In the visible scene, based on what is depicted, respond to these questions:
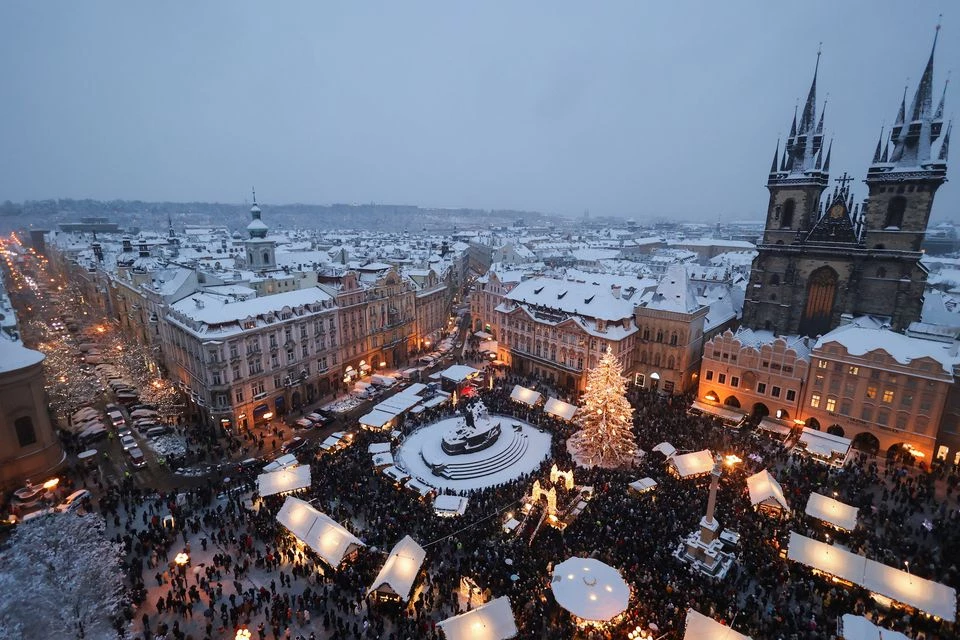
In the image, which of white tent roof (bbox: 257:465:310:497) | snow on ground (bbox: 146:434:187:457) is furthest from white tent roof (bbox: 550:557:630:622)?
snow on ground (bbox: 146:434:187:457)

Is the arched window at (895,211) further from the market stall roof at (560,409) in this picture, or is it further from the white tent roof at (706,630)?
the white tent roof at (706,630)

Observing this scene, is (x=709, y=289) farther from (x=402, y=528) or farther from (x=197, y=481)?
(x=197, y=481)

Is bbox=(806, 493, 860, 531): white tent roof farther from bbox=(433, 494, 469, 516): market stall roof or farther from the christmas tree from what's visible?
bbox=(433, 494, 469, 516): market stall roof

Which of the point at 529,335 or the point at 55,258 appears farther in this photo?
the point at 55,258

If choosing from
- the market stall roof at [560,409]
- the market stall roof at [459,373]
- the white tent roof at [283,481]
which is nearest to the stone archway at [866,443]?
the market stall roof at [560,409]

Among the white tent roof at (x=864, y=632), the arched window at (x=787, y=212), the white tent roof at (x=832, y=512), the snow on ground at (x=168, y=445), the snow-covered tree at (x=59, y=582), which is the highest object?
the arched window at (x=787, y=212)

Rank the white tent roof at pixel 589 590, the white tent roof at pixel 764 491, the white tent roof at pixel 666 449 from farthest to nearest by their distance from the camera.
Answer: the white tent roof at pixel 666 449 → the white tent roof at pixel 764 491 → the white tent roof at pixel 589 590

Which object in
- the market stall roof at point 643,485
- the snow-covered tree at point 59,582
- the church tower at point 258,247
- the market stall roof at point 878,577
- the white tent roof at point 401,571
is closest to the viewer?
the snow-covered tree at point 59,582

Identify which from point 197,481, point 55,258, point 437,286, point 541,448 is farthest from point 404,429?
point 55,258
